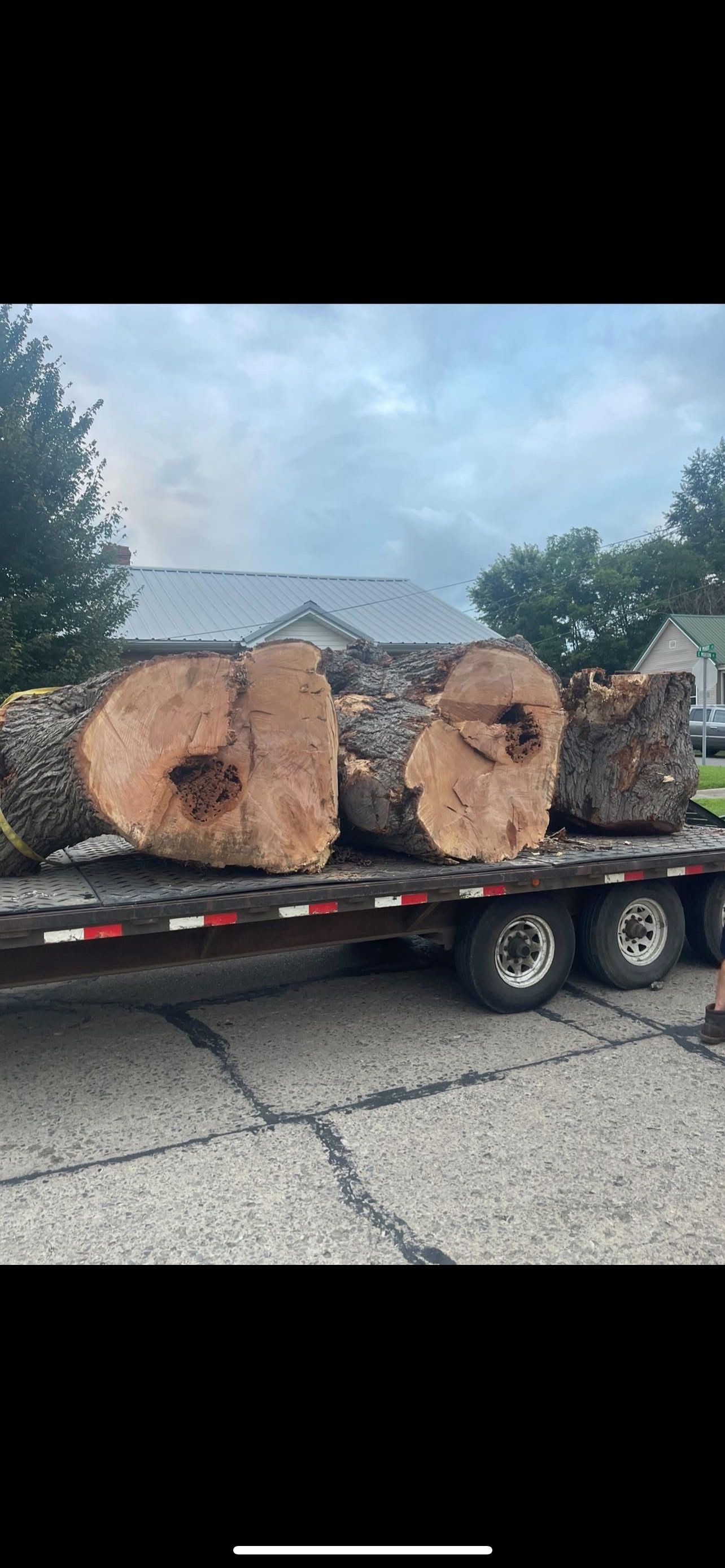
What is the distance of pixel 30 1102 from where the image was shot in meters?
4.36

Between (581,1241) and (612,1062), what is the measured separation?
1790mm

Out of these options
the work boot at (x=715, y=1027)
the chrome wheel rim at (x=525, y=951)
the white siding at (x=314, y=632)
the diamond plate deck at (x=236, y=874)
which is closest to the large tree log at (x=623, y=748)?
the diamond plate deck at (x=236, y=874)

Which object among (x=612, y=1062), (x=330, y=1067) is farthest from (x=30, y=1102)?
(x=612, y=1062)

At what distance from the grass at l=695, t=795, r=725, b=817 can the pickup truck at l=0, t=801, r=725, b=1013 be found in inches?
272

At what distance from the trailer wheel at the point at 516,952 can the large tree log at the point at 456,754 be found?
374 mm

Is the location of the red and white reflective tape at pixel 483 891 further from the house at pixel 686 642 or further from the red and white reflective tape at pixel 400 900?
the house at pixel 686 642

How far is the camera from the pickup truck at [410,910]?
167 inches

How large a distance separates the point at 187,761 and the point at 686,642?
1614 inches

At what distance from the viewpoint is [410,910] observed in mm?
5262

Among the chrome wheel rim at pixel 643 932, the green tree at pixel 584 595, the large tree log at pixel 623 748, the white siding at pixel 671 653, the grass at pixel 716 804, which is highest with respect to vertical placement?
the green tree at pixel 584 595

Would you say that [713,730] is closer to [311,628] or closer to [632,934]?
[311,628]

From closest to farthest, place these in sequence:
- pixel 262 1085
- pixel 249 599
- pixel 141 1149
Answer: pixel 141 1149 → pixel 262 1085 → pixel 249 599

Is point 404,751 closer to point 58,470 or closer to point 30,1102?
point 30,1102

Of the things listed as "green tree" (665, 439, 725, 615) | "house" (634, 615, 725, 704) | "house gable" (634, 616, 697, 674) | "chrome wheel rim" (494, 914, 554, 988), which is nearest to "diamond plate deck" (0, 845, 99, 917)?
"chrome wheel rim" (494, 914, 554, 988)
